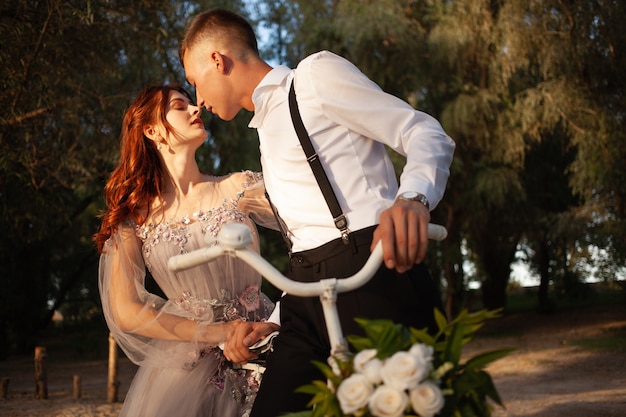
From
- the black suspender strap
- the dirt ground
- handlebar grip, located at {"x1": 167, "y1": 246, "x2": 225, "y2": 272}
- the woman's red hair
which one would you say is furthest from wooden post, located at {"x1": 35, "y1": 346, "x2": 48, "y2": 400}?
handlebar grip, located at {"x1": 167, "y1": 246, "x2": 225, "y2": 272}

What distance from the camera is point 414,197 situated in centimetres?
214

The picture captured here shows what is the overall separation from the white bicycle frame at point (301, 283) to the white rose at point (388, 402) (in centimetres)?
21

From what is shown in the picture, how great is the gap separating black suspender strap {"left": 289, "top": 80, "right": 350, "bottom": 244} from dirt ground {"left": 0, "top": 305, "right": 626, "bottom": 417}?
575 centimetres

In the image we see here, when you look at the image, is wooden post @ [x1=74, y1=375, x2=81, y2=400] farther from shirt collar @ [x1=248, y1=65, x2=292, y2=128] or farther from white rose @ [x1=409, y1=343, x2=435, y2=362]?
white rose @ [x1=409, y1=343, x2=435, y2=362]

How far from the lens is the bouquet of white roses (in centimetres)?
161

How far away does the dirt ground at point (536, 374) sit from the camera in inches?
424

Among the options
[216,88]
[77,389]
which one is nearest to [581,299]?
[77,389]

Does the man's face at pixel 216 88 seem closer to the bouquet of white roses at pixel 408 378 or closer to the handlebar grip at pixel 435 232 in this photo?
the handlebar grip at pixel 435 232

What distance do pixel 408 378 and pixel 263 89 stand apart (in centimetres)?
146

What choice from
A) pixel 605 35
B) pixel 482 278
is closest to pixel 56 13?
pixel 605 35

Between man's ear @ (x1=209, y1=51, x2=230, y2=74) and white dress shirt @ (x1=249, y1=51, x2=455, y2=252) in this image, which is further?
man's ear @ (x1=209, y1=51, x2=230, y2=74)

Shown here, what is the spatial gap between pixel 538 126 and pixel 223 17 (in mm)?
14112

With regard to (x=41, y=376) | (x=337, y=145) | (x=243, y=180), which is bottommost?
(x=41, y=376)

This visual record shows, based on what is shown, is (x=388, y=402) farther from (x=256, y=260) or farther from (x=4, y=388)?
(x=4, y=388)
